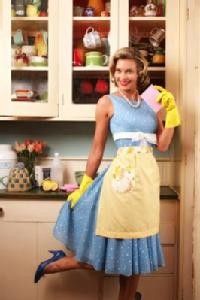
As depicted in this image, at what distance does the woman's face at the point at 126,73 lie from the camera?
1967mm

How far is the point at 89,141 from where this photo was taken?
2629 millimetres

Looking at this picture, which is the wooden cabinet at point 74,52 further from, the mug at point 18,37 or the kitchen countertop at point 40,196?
the kitchen countertop at point 40,196

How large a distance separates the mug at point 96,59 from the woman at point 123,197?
355 millimetres

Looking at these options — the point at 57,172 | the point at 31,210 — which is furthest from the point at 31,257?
the point at 57,172

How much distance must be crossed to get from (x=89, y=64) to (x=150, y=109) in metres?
0.56

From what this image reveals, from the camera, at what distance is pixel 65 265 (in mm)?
2074

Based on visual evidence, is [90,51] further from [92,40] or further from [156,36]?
[156,36]

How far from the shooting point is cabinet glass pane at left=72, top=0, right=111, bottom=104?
2.37 meters

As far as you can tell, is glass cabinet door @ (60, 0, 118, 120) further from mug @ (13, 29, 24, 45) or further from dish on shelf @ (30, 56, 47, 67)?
mug @ (13, 29, 24, 45)

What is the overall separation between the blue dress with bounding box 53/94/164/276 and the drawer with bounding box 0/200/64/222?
176mm

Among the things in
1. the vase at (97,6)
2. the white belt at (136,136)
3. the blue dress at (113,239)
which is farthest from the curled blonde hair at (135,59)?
the vase at (97,6)

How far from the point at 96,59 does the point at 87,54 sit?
0.06 meters

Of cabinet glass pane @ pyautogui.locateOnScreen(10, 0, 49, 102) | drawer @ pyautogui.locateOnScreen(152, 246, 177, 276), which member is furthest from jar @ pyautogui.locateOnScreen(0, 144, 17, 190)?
drawer @ pyautogui.locateOnScreen(152, 246, 177, 276)

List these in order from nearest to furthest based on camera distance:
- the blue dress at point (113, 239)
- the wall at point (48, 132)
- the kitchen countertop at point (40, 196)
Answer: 1. the blue dress at point (113, 239)
2. the kitchen countertop at point (40, 196)
3. the wall at point (48, 132)
